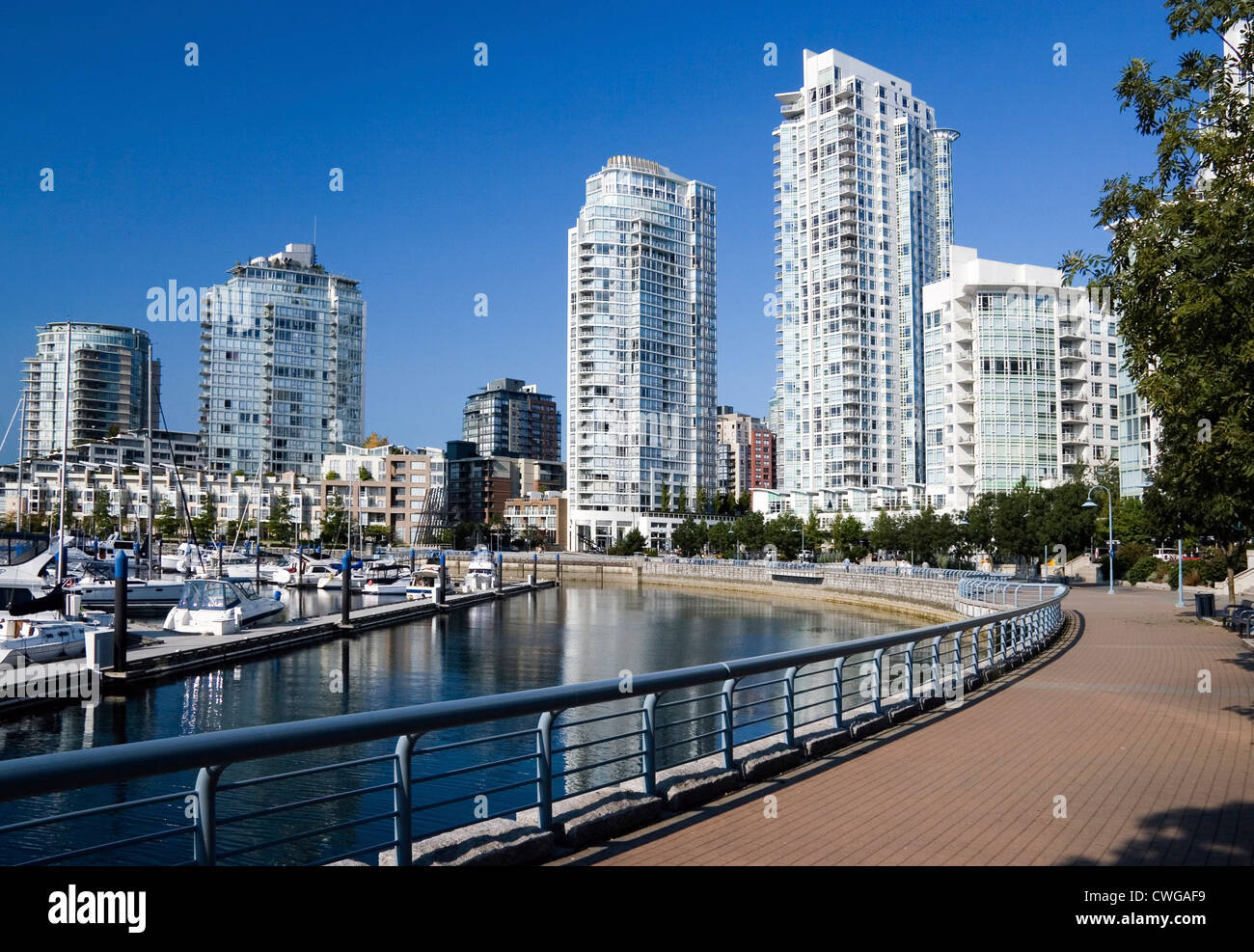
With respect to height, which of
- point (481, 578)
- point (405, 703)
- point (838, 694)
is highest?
point (838, 694)

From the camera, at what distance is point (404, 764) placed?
21.9 feet

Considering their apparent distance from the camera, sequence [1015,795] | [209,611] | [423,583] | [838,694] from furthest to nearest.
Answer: [423,583] < [209,611] < [838,694] < [1015,795]

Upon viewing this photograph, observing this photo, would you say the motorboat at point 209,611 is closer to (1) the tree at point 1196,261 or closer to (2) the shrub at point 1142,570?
(1) the tree at point 1196,261

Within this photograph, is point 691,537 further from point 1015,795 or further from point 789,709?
point 1015,795

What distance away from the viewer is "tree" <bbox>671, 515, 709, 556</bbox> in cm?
13588

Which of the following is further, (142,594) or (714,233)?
(714,233)

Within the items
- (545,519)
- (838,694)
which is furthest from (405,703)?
(545,519)

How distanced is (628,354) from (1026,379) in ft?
242
